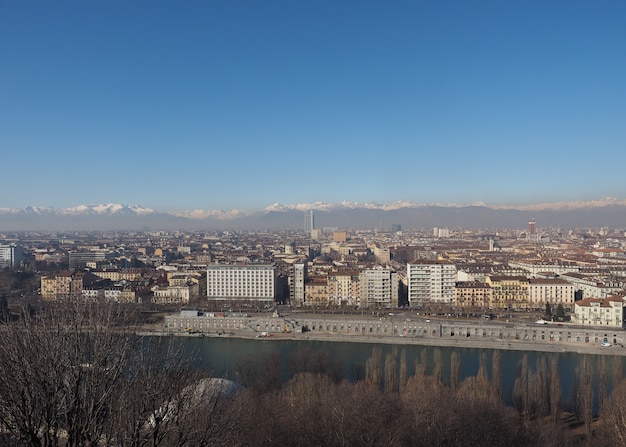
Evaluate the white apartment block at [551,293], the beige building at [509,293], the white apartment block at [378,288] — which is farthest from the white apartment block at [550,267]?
the white apartment block at [378,288]

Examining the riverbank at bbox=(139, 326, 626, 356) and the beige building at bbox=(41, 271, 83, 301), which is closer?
the riverbank at bbox=(139, 326, 626, 356)

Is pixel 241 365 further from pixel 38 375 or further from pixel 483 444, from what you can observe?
pixel 38 375

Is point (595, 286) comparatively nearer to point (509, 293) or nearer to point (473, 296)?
point (509, 293)

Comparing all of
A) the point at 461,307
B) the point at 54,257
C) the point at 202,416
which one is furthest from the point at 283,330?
the point at 54,257

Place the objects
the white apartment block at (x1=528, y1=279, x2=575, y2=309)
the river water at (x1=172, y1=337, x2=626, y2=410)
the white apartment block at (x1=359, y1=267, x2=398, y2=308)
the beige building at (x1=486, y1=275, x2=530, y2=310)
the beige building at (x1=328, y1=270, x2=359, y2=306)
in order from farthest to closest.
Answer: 1. the beige building at (x1=328, y1=270, x2=359, y2=306)
2. the white apartment block at (x1=359, y1=267, x2=398, y2=308)
3. the white apartment block at (x1=528, y1=279, x2=575, y2=309)
4. the beige building at (x1=486, y1=275, x2=530, y2=310)
5. the river water at (x1=172, y1=337, x2=626, y2=410)

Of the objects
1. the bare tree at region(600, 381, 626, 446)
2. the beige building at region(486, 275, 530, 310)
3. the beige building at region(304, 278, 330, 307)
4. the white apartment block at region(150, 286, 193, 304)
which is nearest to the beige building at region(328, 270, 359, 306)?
the beige building at region(304, 278, 330, 307)

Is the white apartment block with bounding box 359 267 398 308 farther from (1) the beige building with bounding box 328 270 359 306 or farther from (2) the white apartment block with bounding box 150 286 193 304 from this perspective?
(2) the white apartment block with bounding box 150 286 193 304
